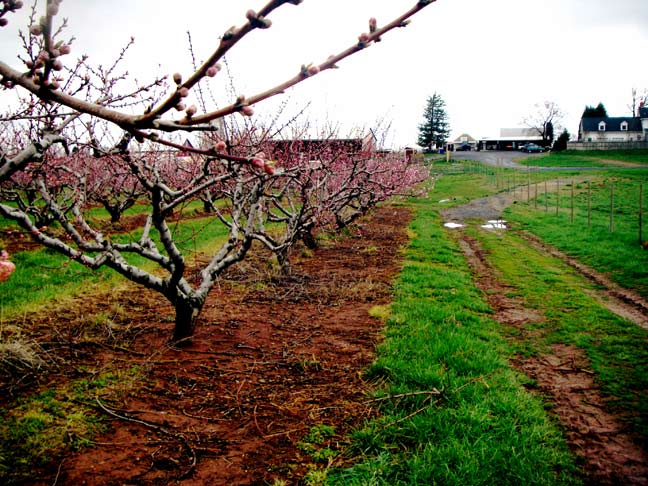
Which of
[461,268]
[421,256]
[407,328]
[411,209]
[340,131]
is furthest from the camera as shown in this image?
[411,209]

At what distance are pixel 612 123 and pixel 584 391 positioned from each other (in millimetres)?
95005

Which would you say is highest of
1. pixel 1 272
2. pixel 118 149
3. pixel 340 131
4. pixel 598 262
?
pixel 340 131

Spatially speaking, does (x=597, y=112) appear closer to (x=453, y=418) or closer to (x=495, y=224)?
(x=495, y=224)

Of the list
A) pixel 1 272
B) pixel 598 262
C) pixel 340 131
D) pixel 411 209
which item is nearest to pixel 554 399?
pixel 1 272

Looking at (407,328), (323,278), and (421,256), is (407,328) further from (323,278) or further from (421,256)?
(421,256)

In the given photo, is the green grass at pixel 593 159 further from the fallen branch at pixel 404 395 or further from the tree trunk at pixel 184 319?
the tree trunk at pixel 184 319

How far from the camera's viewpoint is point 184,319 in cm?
550

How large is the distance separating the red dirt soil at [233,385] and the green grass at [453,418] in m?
0.31

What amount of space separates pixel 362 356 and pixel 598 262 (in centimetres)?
846

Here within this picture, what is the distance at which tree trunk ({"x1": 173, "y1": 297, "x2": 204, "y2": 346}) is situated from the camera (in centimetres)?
541

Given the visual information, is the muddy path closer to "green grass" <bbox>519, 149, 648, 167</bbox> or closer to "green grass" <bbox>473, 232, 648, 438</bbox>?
"green grass" <bbox>473, 232, 648, 438</bbox>

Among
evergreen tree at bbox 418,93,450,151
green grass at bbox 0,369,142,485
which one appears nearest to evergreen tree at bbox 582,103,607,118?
evergreen tree at bbox 418,93,450,151

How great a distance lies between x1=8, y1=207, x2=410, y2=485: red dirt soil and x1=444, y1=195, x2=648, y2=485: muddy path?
1877 mm

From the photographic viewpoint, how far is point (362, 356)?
535 centimetres
